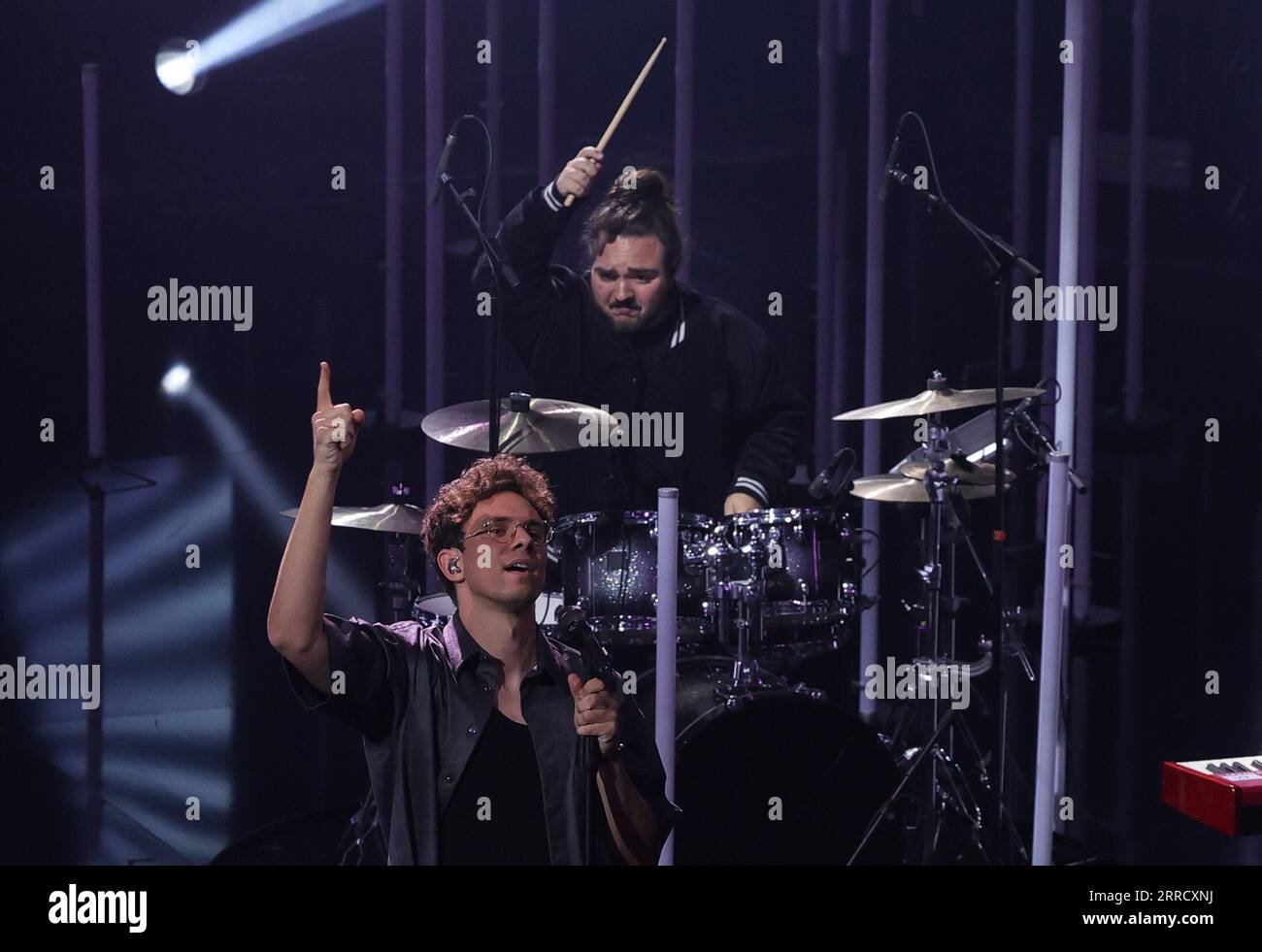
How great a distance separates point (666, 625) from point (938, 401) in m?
1.24

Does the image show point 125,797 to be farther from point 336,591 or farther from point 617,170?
point 617,170

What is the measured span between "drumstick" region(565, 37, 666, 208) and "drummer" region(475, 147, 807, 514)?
0.04m

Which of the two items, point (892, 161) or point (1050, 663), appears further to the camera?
point (892, 161)

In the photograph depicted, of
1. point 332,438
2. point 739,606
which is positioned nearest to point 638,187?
point 739,606

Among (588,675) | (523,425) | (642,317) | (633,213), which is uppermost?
(633,213)

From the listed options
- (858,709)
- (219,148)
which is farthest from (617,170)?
(858,709)

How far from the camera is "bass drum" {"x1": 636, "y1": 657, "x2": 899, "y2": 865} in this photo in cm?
364

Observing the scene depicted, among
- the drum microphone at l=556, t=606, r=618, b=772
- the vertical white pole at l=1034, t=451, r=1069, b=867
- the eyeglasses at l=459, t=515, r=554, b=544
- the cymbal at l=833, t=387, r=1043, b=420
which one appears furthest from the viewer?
the cymbal at l=833, t=387, r=1043, b=420

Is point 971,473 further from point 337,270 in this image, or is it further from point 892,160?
point 337,270

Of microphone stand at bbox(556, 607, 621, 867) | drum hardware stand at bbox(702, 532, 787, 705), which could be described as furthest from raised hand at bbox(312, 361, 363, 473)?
drum hardware stand at bbox(702, 532, 787, 705)

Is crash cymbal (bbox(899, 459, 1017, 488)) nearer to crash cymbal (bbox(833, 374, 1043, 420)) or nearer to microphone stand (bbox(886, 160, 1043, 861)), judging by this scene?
microphone stand (bbox(886, 160, 1043, 861))

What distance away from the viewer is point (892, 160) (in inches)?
158

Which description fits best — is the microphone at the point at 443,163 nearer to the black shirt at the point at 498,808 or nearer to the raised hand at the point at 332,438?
the raised hand at the point at 332,438
